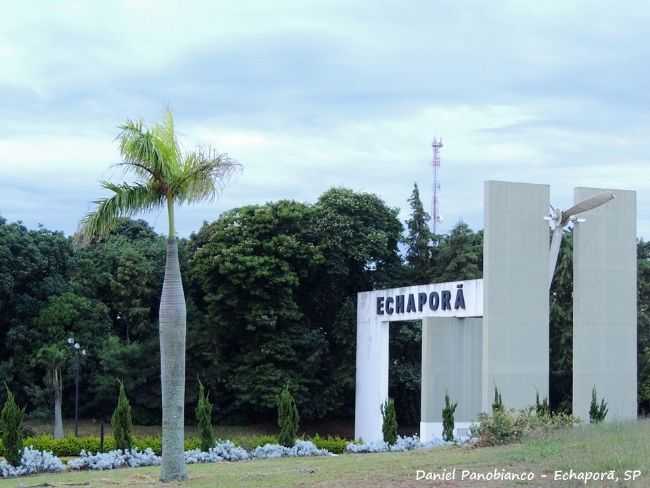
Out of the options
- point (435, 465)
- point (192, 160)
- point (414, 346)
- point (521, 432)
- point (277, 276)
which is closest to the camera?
point (435, 465)

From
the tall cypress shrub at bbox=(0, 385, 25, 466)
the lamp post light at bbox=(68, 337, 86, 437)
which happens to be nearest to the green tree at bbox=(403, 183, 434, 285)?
the lamp post light at bbox=(68, 337, 86, 437)

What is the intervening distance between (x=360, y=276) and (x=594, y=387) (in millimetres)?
14239

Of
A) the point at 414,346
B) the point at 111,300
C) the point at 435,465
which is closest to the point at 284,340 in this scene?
the point at 414,346

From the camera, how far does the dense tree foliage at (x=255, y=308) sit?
3428cm

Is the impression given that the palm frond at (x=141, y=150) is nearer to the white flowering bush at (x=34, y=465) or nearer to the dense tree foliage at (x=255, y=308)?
the white flowering bush at (x=34, y=465)

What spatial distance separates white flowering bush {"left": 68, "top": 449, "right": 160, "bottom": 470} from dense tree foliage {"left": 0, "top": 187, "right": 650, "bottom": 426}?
15205mm

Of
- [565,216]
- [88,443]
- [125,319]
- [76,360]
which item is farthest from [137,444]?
[125,319]

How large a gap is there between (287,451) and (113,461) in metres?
3.52

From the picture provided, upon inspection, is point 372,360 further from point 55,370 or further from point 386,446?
point 55,370

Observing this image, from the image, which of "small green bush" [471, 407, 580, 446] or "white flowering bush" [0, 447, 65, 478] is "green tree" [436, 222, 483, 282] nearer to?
"small green bush" [471, 407, 580, 446]

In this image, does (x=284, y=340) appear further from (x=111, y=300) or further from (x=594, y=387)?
(x=594, y=387)

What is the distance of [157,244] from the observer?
39688 mm

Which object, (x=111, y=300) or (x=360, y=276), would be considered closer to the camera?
(x=360, y=276)

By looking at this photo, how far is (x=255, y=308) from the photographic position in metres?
33.9
